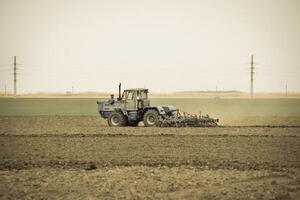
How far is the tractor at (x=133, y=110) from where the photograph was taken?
3212cm

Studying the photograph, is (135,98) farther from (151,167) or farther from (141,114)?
A: (151,167)

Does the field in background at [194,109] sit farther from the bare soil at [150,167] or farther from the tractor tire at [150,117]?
the bare soil at [150,167]

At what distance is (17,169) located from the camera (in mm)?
15781

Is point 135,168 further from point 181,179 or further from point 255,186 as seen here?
point 255,186

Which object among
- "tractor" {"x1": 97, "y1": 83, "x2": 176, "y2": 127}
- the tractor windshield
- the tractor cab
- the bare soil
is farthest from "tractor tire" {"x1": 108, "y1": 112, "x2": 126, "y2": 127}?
the bare soil

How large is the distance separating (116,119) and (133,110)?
134 cm

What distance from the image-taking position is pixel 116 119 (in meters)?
33.2

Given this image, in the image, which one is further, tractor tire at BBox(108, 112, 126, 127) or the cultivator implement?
tractor tire at BBox(108, 112, 126, 127)

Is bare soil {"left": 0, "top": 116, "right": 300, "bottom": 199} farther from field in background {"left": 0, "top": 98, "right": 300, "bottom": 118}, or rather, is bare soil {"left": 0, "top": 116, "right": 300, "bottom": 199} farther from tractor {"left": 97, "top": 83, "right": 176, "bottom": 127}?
field in background {"left": 0, "top": 98, "right": 300, "bottom": 118}

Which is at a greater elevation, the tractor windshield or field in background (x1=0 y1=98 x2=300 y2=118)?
the tractor windshield

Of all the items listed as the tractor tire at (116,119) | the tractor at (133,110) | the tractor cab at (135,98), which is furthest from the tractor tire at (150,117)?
the tractor tire at (116,119)

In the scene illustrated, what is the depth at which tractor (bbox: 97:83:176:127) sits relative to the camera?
1265 inches

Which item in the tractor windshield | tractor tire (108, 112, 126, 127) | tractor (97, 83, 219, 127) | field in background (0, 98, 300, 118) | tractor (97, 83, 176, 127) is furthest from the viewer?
field in background (0, 98, 300, 118)

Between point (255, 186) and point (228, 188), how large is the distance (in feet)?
2.30
